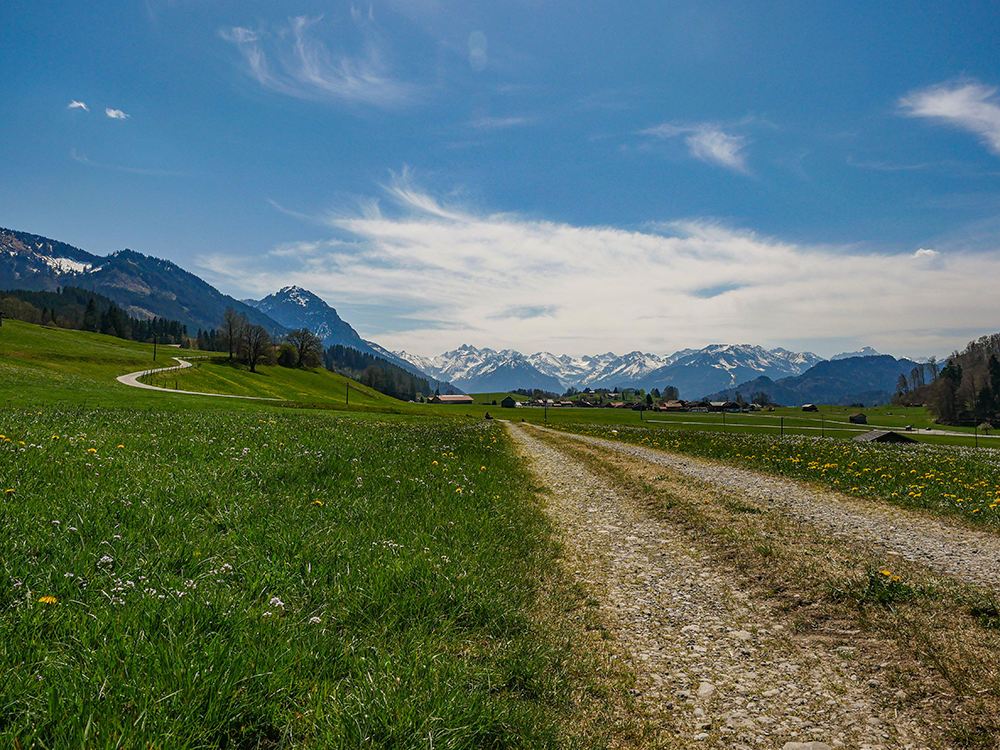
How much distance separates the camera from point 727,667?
5.43 m

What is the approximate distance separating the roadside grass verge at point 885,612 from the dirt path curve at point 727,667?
0.73 ft

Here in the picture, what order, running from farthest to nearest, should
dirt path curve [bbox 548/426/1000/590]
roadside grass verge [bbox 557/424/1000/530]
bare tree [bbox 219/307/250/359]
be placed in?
bare tree [bbox 219/307/250/359], roadside grass verge [bbox 557/424/1000/530], dirt path curve [bbox 548/426/1000/590]

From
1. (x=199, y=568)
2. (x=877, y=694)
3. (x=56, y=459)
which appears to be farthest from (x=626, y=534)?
(x=56, y=459)

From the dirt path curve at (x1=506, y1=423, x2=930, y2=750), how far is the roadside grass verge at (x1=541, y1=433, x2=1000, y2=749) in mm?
223

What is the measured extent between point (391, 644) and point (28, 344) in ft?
451

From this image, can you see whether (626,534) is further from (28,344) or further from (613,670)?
(28,344)

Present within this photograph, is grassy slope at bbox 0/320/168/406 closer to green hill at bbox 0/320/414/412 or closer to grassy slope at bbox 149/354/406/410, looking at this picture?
green hill at bbox 0/320/414/412

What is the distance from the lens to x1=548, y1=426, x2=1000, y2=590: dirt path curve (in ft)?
28.5

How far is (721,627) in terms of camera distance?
21.2 feet

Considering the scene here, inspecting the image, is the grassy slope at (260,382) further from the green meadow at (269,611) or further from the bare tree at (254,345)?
the green meadow at (269,611)

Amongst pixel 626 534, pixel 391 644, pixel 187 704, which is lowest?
pixel 626 534

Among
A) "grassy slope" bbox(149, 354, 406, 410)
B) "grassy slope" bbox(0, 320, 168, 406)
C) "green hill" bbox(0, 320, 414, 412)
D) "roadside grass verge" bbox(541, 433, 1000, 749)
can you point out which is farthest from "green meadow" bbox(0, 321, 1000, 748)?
"grassy slope" bbox(149, 354, 406, 410)

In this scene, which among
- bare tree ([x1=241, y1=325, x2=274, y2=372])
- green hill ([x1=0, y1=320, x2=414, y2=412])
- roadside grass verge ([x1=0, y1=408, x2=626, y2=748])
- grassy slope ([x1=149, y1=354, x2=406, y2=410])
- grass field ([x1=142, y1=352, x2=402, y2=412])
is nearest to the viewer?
roadside grass verge ([x1=0, y1=408, x2=626, y2=748])

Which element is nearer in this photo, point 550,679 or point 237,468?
point 550,679
